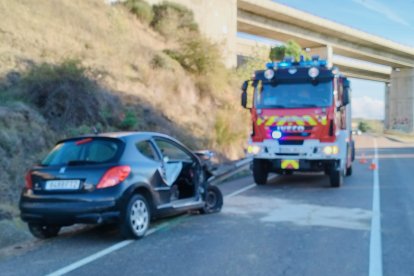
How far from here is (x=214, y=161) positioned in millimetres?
17922

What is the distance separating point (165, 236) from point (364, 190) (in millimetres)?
6624

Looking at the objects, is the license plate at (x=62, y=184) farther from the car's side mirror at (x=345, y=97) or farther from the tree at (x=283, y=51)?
the tree at (x=283, y=51)

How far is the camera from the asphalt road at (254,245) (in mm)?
5637

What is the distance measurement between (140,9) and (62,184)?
23506 millimetres

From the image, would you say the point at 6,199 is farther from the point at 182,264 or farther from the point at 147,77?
the point at 147,77

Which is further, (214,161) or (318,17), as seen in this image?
(318,17)

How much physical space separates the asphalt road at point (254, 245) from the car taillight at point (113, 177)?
0.85 meters

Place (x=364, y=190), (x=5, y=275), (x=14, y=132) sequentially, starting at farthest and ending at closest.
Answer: (x=364, y=190) < (x=14, y=132) < (x=5, y=275)

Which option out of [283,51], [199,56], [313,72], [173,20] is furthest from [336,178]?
[283,51]

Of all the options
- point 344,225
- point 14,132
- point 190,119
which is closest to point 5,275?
point 344,225

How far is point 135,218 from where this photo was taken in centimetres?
698

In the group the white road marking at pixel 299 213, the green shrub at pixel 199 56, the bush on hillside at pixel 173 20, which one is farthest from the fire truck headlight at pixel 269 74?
the bush on hillside at pixel 173 20

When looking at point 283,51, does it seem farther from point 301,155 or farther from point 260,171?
point 301,155

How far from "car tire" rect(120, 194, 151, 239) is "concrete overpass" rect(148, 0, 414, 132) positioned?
62.1 ft
